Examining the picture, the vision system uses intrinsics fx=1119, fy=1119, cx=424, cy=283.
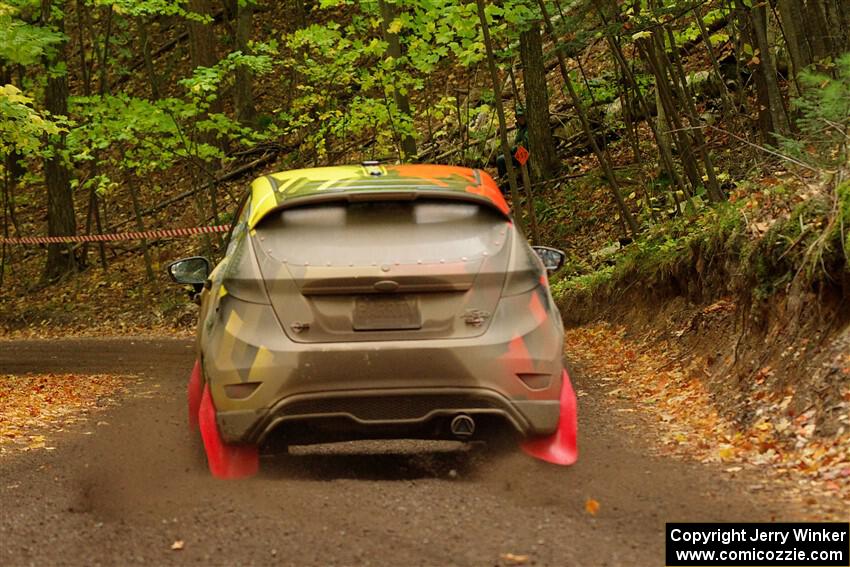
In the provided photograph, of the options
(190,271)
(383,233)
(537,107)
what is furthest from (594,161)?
(383,233)

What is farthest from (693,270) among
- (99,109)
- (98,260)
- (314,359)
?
(98,260)

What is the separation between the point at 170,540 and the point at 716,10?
15.5 meters

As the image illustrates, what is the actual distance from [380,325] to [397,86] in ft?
51.0

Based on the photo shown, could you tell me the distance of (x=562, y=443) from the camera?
6.63m

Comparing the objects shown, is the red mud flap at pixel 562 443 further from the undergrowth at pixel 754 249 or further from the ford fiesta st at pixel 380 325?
the undergrowth at pixel 754 249

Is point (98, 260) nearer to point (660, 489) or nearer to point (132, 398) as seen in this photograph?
point (132, 398)

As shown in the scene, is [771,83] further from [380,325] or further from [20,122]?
[20,122]

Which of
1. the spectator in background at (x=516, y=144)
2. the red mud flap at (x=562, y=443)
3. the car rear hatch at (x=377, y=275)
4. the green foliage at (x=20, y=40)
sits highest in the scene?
the green foliage at (x=20, y=40)

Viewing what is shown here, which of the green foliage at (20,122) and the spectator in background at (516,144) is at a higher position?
the green foliage at (20,122)

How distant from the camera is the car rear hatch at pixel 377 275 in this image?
6.12 metres

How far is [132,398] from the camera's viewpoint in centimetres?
1259

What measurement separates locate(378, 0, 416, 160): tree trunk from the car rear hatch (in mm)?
14513

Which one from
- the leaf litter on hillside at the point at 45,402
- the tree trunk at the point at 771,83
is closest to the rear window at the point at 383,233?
the leaf litter on hillside at the point at 45,402

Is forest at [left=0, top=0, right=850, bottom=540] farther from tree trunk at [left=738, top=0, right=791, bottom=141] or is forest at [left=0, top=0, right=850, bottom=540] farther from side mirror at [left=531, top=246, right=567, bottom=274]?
side mirror at [left=531, top=246, right=567, bottom=274]
